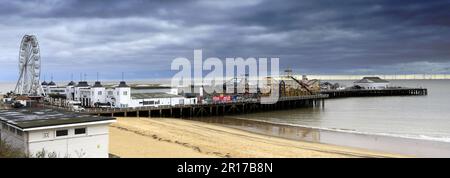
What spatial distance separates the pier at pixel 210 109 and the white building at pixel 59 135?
24520 millimetres

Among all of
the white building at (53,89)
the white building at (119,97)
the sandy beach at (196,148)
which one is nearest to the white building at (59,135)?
the sandy beach at (196,148)

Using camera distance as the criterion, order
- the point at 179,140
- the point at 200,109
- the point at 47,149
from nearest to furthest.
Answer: the point at 47,149, the point at 179,140, the point at 200,109

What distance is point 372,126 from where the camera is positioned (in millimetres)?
39625

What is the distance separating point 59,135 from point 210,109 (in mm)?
40274

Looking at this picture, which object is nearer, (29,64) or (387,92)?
(29,64)

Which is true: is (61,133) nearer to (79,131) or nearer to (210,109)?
(79,131)

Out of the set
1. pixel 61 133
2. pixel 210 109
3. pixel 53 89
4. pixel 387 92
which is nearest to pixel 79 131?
pixel 61 133

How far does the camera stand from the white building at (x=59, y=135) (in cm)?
1430

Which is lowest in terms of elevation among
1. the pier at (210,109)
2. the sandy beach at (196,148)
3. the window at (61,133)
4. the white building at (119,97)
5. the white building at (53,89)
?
the sandy beach at (196,148)

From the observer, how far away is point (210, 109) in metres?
54.9

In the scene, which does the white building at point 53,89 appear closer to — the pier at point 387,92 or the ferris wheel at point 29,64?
the ferris wheel at point 29,64
